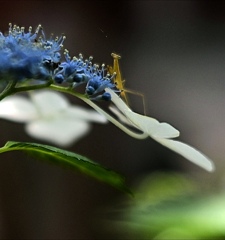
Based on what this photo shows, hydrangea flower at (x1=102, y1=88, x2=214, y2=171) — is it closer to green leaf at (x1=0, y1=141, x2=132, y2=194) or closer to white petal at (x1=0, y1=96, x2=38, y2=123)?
green leaf at (x1=0, y1=141, x2=132, y2=194)

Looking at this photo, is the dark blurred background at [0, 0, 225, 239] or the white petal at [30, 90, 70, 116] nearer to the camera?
the white petal at [30, 90, 70, 116]

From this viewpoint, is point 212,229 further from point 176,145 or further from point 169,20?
point 169,20

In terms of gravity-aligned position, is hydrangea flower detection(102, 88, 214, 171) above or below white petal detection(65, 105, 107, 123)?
below

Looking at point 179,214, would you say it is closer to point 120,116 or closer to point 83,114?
point 120,116

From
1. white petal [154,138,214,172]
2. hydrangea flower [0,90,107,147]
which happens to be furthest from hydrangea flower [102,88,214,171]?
hydrangea flower [0,90,107,147]

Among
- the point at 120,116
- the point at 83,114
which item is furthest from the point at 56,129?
the point at 120,116

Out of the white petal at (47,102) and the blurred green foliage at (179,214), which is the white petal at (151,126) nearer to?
the blurred green foliage at (179,214)
